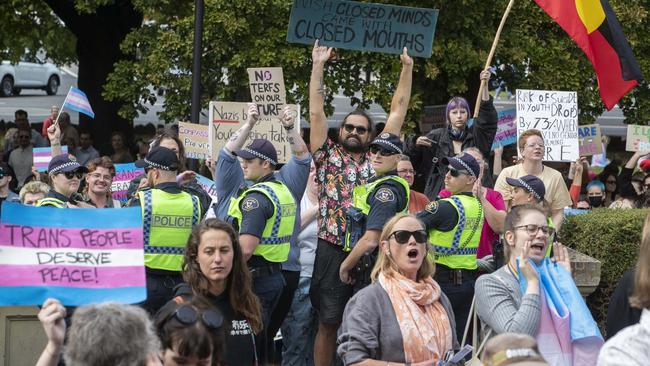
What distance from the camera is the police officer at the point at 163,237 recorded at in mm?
7609

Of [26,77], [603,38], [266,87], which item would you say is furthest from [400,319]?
[26,77]

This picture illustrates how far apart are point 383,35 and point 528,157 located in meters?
1.79

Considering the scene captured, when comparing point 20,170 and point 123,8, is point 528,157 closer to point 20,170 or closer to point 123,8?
point 20,170

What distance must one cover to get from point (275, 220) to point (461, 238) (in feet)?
3.93

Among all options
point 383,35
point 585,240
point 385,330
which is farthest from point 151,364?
point 383,35

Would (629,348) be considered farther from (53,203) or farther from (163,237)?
(53,203)

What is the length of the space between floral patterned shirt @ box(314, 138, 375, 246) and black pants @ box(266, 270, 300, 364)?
357 millimetres

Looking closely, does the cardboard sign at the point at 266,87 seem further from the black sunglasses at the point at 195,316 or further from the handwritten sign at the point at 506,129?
the black sunglasses at the point at 195,316

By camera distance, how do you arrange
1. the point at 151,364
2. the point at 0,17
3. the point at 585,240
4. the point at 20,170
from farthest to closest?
the point at 0,17 → the point at 20,170 → the point at 585,240 → the point at 151,364

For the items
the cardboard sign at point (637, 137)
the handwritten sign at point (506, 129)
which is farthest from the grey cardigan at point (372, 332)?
the cardboard sign at point (637, 137)

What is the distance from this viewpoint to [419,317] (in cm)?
625

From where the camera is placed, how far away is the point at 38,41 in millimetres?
23031

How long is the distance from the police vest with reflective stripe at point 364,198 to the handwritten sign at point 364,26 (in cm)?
231

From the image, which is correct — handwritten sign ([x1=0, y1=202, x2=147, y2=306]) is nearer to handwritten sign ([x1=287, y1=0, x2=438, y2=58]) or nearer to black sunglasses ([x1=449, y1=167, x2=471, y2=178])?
black sunglasses ([x1=449, y1=167, x2=471, y2=178])
